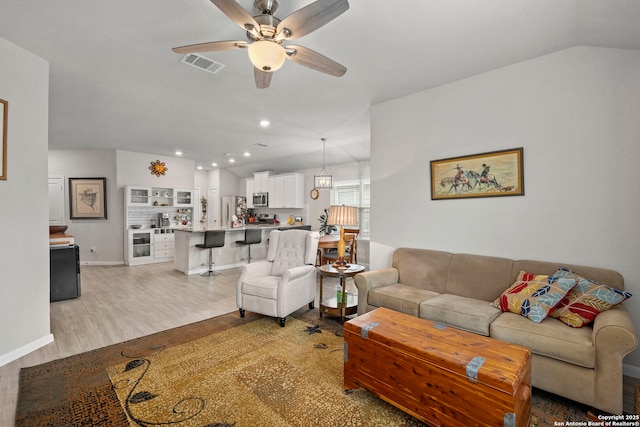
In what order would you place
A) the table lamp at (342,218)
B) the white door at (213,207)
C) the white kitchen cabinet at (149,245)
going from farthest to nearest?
the white door at (213,207)
the white kitchen cabinet at (149,245)
the table lamp at (342,218)

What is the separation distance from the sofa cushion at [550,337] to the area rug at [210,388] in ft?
1.20

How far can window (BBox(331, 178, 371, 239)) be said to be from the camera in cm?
700

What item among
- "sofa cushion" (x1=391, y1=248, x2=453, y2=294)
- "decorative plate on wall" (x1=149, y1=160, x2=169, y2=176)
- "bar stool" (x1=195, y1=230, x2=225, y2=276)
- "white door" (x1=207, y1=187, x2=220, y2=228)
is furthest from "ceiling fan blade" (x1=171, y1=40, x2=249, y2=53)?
"white door" (x1=207, y1=187, x2=220, y2=228)

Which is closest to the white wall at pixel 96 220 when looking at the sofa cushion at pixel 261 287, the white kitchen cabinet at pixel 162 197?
the white kitchen cabinet at pixel 162 197

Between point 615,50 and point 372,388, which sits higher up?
point 615,50

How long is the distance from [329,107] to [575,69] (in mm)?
2596

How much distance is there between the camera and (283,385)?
7.03ft

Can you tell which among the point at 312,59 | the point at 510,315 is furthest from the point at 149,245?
the point at 510,315

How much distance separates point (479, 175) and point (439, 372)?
221cm

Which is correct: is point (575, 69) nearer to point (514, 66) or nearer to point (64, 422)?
point (514, 66)

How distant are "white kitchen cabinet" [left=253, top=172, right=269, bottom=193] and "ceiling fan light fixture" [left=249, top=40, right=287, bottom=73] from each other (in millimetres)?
6974

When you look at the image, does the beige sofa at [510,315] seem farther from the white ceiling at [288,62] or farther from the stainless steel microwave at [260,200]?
the stainless steel microwave at [260,200]

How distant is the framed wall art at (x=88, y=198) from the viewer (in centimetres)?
677

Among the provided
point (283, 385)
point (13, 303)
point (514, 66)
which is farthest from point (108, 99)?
point (514, 66)
